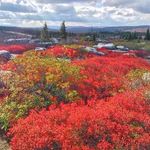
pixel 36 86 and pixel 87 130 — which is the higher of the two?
pixel 87 130

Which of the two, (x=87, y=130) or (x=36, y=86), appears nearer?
(x=87, y=130)

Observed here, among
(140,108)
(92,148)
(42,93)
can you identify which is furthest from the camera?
(42,93)

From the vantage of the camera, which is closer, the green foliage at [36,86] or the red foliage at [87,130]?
the red foliage at [87,130]

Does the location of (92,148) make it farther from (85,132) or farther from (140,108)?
(140,108)

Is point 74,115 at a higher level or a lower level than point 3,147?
higher

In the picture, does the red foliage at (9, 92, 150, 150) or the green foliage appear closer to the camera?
the red foliage at (9, 92, 150, 150)

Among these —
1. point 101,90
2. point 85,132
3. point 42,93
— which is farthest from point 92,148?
point 101,90

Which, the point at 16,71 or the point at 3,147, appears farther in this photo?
the point at 16,71

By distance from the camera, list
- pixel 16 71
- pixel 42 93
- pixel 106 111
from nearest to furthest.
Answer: pixel 106 111 < pixel 42 93 < pixel 16 71
